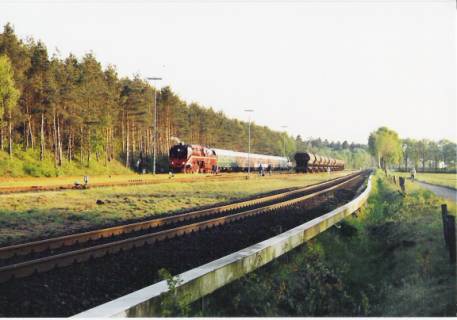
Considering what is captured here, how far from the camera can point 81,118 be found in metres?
51.0

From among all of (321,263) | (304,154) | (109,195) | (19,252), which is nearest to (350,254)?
(321,263)

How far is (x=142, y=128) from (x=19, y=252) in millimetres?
58270

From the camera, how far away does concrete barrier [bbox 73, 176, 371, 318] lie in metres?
5.42

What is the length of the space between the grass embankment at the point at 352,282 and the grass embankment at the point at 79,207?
24.0 ft

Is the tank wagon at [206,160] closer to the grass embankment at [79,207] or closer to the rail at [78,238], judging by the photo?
the grass embankment at [79,207]

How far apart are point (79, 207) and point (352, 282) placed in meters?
12.9

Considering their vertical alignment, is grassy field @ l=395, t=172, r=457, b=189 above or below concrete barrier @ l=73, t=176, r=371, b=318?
above

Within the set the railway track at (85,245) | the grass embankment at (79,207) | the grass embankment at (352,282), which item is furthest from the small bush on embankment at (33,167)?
the grass embankment at (352,282)

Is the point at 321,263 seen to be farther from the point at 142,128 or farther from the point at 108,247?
the point at 142,128

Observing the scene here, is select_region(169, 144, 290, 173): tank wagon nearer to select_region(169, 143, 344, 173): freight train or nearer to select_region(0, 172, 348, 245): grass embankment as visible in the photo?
select_region(169, 143, 344, 173): freight train

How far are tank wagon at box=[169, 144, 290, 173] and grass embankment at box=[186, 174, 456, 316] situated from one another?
125 feet

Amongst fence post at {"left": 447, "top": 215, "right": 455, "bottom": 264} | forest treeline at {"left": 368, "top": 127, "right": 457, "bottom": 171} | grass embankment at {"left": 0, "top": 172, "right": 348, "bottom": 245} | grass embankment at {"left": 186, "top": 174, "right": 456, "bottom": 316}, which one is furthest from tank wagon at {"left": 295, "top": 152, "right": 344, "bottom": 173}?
fence post at {"left": 447, "top": 215, "right": 455, "bottom": 264}

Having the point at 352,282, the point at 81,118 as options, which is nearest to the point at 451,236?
the point at 352,282

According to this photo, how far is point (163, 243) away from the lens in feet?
39.3
